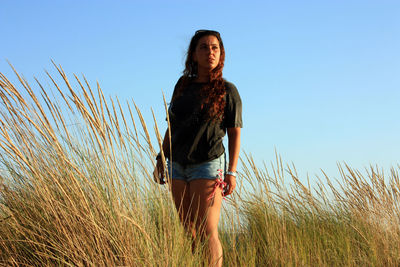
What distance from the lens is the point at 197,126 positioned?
2.34 m

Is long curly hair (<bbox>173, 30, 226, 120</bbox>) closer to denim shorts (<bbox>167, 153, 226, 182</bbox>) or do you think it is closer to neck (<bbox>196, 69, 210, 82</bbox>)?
neck (<bbox>196, 69, 210, 82</bbox>)

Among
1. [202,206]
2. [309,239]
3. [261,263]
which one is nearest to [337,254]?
[309,239]

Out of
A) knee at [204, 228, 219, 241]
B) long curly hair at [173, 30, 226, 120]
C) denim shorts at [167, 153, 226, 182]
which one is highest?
long curly hair at [173, 30, 226, 120]

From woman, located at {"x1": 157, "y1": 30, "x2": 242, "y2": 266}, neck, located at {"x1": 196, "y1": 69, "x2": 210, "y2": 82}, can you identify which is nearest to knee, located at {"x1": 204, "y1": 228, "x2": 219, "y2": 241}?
woman, located at {"x1": 157, "y1": 30, "x2": 242, "y2": 266}

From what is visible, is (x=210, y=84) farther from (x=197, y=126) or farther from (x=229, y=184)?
(x=229, y=184)

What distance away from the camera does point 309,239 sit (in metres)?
2.96

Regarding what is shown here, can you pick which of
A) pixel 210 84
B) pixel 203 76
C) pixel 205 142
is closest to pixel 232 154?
pixel 205 142

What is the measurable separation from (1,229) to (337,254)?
2421mm

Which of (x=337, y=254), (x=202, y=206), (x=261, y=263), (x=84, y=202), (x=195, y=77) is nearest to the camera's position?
(x=84, y=202)

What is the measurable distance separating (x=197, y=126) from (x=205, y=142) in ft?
0.38

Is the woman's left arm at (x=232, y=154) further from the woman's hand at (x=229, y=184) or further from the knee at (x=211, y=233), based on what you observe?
the knee at (x=211, y=233)

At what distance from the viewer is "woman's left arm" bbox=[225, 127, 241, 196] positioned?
7.36 ft

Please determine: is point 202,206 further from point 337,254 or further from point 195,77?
point 337,254

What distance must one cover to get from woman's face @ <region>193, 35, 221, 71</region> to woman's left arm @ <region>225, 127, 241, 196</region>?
0.43m
